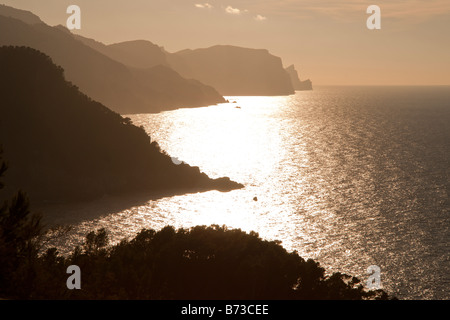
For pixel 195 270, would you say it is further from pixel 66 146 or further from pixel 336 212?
pixel 66 146

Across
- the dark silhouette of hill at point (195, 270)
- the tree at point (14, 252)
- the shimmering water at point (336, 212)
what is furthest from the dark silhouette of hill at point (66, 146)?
the tree at point (14, 252)

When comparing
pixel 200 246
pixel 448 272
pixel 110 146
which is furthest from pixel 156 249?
pixel 110 146

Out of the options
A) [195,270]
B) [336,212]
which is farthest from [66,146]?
[195,270]

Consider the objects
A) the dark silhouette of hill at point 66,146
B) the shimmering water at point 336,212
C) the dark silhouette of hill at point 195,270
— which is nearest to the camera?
the dark silhouette of hill at point 195,270

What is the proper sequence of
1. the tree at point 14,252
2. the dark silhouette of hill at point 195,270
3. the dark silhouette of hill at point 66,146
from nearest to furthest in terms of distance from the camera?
the tree at point 14,252 → the dark silhouette of hill at point 195,270 → the dark silhouette of hill at point 66,146

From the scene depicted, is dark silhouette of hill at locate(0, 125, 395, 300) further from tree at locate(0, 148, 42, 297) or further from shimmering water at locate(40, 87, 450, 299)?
shimmering water at locate(40, 87, 450, 299)

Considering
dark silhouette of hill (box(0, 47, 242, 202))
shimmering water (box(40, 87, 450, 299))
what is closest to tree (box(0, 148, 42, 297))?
shimmering water (box(40, 87, 450, 299))

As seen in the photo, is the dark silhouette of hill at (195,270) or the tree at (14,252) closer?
the tree at (14,252)

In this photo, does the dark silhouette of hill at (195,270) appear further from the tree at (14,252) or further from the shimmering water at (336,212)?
the shimmering water at (336,212)
